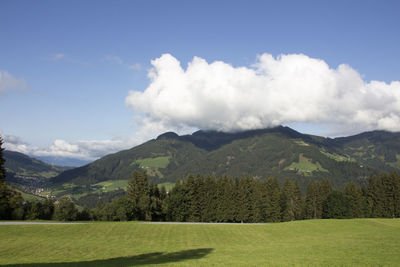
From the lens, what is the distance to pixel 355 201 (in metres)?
102

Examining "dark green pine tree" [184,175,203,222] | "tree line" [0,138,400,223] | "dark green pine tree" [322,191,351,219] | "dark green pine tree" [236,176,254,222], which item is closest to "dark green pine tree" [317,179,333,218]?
"tree line" [0,138,400,223]

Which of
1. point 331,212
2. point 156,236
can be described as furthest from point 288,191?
point 156,236

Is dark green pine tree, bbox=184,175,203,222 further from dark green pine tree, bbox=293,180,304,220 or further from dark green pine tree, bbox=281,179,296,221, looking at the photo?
dark green pine tree, bbox=293,180,304,220

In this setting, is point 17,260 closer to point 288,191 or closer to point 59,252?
point 59,252

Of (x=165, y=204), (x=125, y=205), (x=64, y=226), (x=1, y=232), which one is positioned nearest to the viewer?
(x=1, y=232)

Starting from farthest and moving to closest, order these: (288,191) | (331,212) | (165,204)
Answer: (288,191), (331,212), (165,204)

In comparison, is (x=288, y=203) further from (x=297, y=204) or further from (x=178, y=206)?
(x=178, y=206)

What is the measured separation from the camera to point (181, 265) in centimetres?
2308

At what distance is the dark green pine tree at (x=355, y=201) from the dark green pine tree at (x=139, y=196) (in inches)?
2843

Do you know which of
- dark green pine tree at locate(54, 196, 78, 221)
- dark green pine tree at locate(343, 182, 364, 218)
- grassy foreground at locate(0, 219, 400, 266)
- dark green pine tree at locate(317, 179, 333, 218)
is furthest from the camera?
dark green pine tree at locate(54, 196, 78, 221)

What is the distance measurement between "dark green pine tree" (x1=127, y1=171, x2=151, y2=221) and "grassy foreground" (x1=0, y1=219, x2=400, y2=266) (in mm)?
30174

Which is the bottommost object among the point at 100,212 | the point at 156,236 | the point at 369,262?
the point at 100,212

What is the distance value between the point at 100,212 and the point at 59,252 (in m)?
107

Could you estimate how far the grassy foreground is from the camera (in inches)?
995
